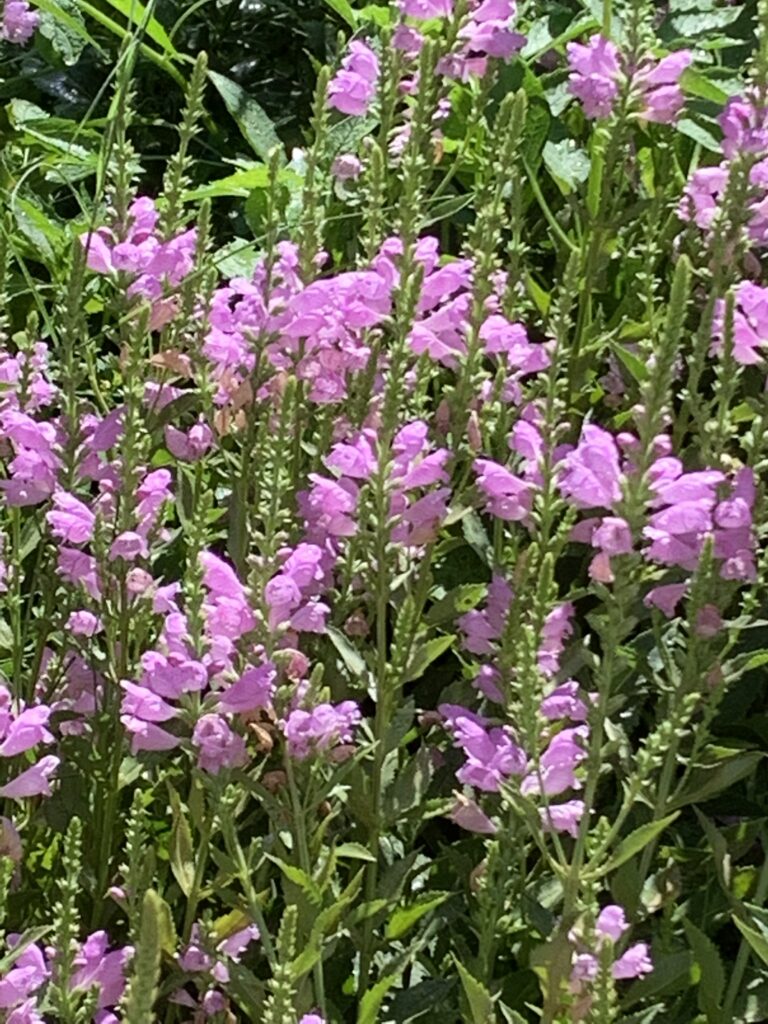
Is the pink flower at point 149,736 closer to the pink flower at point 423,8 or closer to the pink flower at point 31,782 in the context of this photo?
the pink flower at point 31,782

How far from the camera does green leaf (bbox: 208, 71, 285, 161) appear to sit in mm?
1865

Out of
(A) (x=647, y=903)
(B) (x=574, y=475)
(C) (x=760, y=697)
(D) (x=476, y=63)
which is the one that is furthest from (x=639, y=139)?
(A) (x=647, y=903)

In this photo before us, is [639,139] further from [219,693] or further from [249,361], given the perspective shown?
[219,693]

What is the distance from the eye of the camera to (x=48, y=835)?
4.32ft

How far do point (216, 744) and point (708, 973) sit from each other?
428 millimetres

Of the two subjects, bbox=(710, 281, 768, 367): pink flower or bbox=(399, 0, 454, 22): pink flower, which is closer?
bbox=(710, 281, 768, 367): pink flower

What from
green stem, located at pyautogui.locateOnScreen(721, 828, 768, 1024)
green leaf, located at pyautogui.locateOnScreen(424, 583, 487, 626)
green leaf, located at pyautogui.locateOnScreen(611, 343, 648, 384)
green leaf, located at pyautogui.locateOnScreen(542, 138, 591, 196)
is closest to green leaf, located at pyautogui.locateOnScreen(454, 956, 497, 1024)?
green stem, located at pyautogui.locateOnScreen(721, 828, 768, 1024)

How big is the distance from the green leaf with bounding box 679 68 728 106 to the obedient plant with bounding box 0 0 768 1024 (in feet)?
0.53

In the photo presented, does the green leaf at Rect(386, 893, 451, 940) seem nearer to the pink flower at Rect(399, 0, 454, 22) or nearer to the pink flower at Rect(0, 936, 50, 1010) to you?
the pink flower at Rect(0, 936, 50, 1010)

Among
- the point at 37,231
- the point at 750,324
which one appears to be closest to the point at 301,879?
the point at 750,324

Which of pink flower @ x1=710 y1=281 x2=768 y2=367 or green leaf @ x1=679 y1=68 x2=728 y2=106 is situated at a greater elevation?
green leaf @ x1=679 y1=68 x2=728 y2=106

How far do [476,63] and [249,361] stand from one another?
0.42 metres

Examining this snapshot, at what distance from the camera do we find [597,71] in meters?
1.38

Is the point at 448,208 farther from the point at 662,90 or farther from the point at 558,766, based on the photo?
the point at 558,766
